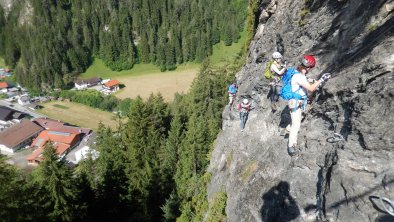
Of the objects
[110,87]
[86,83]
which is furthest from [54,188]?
[86,83]

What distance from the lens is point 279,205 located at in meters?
14.4

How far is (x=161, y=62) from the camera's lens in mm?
126812

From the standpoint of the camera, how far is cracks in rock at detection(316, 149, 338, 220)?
36.6 feet

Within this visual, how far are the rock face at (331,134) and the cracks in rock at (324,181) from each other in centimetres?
3

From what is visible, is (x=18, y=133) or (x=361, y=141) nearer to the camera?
(x=361, y=141)

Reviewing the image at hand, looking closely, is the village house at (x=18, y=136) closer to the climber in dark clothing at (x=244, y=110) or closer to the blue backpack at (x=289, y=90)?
the climber in dark clothing at (x=244, y=110)

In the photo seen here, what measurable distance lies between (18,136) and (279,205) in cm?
7876

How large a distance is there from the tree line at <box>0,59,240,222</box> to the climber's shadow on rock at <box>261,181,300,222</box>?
22.0 ft

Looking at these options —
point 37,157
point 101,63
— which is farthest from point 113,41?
point 37,157

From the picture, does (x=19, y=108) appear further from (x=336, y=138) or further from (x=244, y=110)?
(x=336, y=138)

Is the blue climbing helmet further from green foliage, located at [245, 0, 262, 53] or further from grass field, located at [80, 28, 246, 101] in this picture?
grass field, located at [80, 28, 246, 101]

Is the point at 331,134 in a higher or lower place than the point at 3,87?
higher

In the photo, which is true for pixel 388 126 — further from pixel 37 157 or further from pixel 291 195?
pixel 37 157

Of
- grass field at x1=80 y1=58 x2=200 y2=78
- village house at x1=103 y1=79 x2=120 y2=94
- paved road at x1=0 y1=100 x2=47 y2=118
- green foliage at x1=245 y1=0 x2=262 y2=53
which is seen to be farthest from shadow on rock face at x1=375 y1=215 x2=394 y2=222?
grass field at x1=80 y1=58 x2=200 y2=78
